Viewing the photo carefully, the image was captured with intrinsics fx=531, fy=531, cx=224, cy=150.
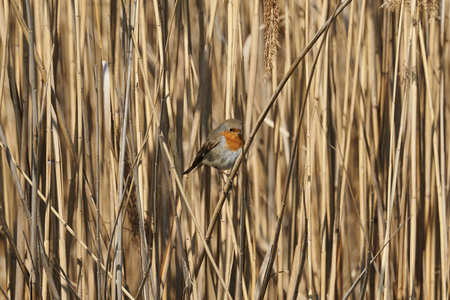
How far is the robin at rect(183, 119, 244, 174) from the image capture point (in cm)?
175

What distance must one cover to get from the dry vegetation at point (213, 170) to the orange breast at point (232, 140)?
0.06m

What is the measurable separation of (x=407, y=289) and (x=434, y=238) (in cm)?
22

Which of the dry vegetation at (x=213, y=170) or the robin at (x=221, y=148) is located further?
the robin at (x=221, y=148)

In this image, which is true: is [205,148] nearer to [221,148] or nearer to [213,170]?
[221,148]

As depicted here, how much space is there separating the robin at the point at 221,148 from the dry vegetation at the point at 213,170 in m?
0.04

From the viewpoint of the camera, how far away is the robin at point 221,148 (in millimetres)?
1750

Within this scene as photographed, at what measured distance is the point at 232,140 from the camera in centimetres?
188

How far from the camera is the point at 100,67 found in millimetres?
1567

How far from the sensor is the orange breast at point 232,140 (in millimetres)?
1837

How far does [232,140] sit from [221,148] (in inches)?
2.0

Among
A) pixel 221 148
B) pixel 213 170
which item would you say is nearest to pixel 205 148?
pixel 221 148

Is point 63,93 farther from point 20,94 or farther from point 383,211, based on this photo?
point 383,211

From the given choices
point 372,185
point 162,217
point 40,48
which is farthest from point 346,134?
point 40,48

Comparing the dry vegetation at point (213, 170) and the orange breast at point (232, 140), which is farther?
the orange breast at point (232, 140)
